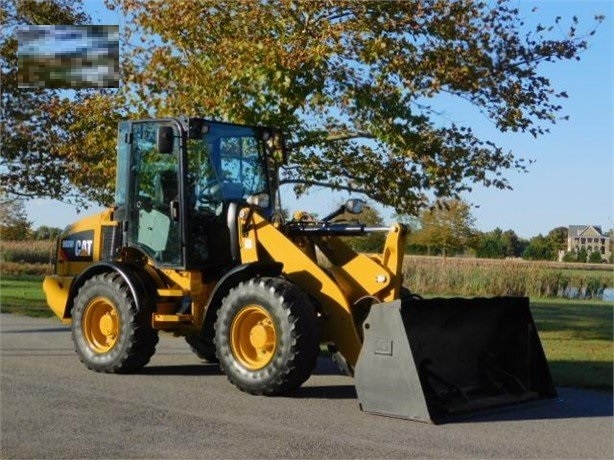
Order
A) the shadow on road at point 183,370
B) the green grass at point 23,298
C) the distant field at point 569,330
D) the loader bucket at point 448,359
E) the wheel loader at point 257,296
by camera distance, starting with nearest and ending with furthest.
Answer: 1. the loader bucket at point 448,359
2. the wheel loader at point 257,296
3. the shadow on road at point 183,370
4. the distant field at point 569,330
5. the green grass at point 23,298

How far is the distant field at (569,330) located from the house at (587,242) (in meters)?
12.5

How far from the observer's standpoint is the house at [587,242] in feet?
124

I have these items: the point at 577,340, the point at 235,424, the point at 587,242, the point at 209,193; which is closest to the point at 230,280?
the point at 209,193

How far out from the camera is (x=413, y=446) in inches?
259

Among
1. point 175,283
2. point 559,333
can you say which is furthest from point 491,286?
point 175,283

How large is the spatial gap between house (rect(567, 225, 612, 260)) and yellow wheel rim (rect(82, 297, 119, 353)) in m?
30.1

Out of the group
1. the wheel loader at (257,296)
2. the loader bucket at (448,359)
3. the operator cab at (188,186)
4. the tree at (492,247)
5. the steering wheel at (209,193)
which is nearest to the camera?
the loader bucket at (448,359)

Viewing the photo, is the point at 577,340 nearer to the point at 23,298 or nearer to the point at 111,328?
the point at 111,328

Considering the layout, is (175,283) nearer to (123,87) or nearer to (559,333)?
(123,87)

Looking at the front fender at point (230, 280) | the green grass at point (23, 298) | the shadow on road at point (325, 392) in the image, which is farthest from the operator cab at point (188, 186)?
the green grass at point (23, 298)

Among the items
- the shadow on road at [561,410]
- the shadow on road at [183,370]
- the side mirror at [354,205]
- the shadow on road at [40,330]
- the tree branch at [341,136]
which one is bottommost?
the shadow on road at [561,410]

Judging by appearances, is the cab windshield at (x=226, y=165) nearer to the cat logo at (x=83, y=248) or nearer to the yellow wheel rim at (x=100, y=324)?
the yellow wheel rim at (x=100, y=324)

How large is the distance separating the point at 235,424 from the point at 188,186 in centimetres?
314

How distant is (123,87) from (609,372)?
26.7 ft
